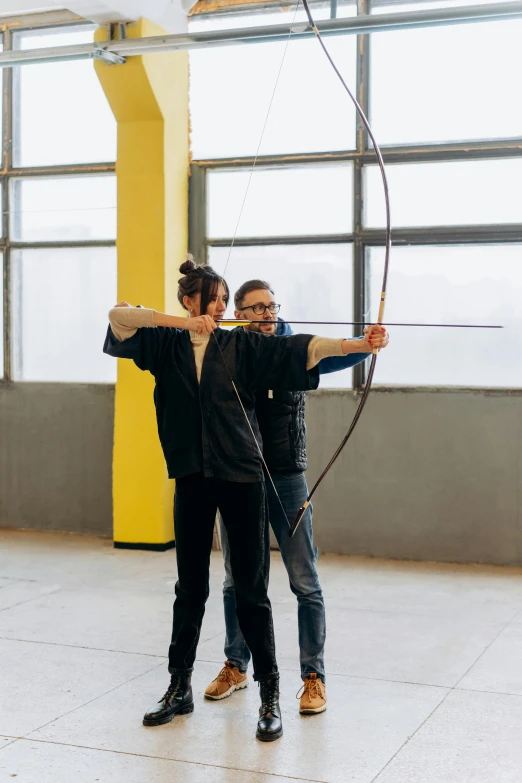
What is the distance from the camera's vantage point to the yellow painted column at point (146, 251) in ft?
16.8

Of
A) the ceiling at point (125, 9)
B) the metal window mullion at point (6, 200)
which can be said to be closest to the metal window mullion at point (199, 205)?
the ceiling at point (125, 9)

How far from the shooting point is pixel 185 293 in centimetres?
268

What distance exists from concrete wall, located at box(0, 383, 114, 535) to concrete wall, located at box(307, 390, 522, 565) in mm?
1285

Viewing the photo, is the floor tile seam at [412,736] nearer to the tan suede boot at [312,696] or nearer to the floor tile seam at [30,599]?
the tan suede boot at [312,696]

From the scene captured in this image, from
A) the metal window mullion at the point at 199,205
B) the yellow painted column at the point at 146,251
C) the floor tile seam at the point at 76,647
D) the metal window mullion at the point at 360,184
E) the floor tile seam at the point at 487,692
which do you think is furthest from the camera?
the metal window mullion at the point at 199,205

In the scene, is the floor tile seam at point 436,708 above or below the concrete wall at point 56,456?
below

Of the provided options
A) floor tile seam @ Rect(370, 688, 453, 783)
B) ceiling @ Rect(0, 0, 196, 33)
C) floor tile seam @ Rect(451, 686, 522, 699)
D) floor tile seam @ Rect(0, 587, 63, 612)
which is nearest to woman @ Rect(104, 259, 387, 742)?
floor tile seam @ Rect(370, 688, 453, 783)

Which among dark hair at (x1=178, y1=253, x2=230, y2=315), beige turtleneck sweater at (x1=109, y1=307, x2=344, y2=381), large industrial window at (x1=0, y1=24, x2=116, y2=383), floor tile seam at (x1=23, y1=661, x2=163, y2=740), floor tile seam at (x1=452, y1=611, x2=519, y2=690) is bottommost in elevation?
floor tile seam at (x1=23, y1=661, x2=163, y2=740)

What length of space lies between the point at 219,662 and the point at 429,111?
3.04 m

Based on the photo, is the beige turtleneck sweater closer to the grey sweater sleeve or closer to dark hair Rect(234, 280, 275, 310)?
the grey sweater sleeve

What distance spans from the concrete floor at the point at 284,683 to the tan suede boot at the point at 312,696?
0.03 meters

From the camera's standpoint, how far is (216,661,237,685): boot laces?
292cm

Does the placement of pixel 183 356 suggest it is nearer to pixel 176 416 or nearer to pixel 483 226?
pixel 176 416

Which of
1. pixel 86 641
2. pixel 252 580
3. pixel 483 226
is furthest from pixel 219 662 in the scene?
pixel 483 226
